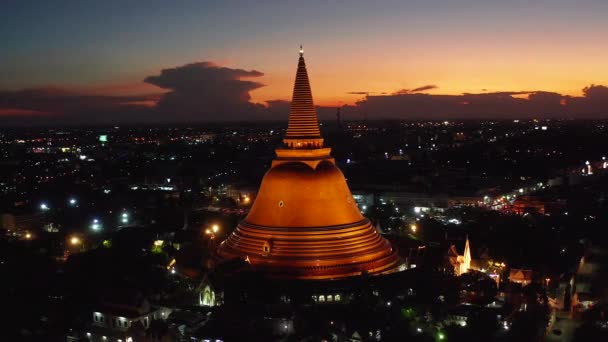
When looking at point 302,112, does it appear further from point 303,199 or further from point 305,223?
point 305,223

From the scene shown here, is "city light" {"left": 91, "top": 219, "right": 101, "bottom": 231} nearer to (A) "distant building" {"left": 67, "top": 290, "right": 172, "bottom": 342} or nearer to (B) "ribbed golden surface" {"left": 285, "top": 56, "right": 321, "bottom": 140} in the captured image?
(A) "distant building" {"left": 67, "top": 290, "right": 172, "bottom": 342}

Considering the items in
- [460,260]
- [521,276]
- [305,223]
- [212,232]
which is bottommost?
[521,276]

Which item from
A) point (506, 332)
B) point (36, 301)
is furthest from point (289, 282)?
point (36, 301)

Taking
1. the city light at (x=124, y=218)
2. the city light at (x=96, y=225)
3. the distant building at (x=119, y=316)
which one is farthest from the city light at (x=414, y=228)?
the city light at (x=96, y=225)

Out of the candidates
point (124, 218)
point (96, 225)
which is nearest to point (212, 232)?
point (96, 225)

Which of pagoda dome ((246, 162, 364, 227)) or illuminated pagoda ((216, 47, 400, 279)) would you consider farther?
pagoda dome ((246, 162, 364, 227))

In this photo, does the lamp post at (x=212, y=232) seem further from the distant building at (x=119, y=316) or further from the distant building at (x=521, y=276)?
the distant building at (x=521, y=276)

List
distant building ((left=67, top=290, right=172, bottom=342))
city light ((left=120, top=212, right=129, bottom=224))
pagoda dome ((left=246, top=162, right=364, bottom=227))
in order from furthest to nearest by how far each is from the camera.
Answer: city light ((left=120, top=212, right=129, bottom=224)), pagoda dome ((left=246, top=162, right=364, bottom=227)), distant building ((left=67, top=290, right=172, bottom=342))

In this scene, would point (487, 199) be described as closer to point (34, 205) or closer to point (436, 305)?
point (436, 305)

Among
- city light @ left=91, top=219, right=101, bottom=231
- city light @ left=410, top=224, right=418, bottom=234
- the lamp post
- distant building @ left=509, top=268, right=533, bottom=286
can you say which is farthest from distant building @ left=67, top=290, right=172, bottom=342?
city light @ left=410, top=224, right=418, bottom=234
